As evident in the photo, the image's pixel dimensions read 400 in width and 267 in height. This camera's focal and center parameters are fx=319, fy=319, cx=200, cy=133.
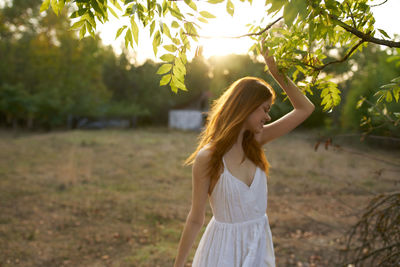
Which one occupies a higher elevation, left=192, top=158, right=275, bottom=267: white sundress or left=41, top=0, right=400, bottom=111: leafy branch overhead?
left=41, top=0, right=400, bottom=111: leafy branch overhead

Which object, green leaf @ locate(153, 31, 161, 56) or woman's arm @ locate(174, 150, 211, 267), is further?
woman's arm @ locate(174, 150, 211, 267)

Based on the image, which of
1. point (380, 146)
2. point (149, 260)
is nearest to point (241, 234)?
point (149, 260)

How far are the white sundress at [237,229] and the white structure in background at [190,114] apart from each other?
1251 inches

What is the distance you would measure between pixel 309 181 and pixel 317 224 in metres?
4.04

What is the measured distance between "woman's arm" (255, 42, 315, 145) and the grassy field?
1248 mm

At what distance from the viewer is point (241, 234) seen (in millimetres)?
1928

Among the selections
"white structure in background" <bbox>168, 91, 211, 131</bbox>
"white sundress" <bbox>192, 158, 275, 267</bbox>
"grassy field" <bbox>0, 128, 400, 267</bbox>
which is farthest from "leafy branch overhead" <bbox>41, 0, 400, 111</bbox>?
"white structure in background" <bbox>168, 91, 211, 131</bbox>

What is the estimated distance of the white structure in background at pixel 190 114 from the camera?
3462cm

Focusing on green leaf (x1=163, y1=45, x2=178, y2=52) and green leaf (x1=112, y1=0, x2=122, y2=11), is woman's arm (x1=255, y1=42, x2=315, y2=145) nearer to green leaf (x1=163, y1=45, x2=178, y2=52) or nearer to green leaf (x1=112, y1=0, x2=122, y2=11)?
green leaf (x1=163, y1=45, x2=178, y2=52)

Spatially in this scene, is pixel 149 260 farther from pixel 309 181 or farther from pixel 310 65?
pixel 309 181

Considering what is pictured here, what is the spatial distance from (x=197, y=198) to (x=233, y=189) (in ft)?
0.72

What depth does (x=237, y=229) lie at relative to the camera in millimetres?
1920

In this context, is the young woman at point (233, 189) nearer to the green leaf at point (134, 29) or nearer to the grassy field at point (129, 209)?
the green leaf at point (134, 29)

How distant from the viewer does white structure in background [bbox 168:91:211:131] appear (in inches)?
1363
